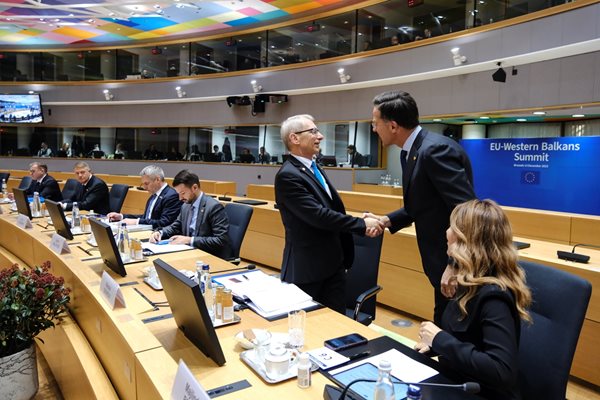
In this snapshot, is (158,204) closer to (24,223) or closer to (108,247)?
(24,223)

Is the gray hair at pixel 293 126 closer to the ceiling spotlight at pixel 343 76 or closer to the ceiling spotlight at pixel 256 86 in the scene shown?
the ceiling spotlight at pixel 343 76

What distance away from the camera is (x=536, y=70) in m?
6.50

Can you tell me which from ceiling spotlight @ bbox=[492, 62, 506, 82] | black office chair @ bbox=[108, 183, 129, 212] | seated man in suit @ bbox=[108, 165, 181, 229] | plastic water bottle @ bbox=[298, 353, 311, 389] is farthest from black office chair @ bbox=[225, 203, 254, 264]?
ceiling spotlight @ bbox=[492, 62, 506, 82]

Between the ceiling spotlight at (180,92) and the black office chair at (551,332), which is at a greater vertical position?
the ceiling spotlight at (180,92)

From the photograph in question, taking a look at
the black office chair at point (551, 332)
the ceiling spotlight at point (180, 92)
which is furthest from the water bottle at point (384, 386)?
the ceiling spotlight at point (180, 92)

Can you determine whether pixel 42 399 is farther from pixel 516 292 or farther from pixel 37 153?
pixel 37 153

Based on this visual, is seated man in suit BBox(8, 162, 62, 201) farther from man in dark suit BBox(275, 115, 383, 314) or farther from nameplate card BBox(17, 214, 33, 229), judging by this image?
man in dark suit BBox(275, 115, 383, 314)

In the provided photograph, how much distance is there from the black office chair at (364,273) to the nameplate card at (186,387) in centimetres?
153

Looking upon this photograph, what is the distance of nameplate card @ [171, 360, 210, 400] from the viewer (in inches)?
39.8

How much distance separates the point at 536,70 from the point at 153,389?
7.03 m

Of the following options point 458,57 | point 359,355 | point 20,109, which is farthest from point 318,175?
point 20,109

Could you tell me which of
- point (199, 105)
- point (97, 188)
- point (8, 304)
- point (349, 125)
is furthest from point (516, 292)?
point (199, 105)

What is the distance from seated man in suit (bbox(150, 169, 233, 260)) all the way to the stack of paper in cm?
89

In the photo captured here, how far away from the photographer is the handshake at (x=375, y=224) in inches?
93.6
